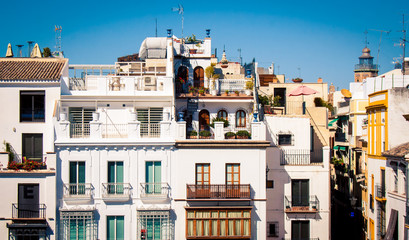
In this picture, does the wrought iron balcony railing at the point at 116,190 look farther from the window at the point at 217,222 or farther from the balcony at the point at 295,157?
the balcony at the point at 295,157

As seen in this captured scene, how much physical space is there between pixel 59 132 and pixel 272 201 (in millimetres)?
15024

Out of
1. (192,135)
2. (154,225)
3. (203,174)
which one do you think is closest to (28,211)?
(154,225)

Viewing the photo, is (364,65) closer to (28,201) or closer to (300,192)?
(300,192)

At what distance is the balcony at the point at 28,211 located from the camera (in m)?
36.1

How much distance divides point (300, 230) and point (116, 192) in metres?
13.1

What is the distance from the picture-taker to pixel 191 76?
4544 centimetres

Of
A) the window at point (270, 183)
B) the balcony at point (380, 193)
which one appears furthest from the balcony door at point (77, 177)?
the balcony at point (380, 193)

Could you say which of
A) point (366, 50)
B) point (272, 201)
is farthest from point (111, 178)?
point (366, 50)

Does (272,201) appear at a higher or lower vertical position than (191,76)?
lower

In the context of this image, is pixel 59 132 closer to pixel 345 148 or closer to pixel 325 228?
pixel 325 228

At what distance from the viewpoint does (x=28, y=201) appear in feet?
119

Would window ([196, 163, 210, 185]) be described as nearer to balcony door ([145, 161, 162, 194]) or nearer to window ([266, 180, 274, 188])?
balcony door ([145, 161, 162, 194])

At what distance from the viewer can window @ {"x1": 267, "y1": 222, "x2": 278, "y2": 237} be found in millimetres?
40781

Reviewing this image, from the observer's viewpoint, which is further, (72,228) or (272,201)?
(272,201)
